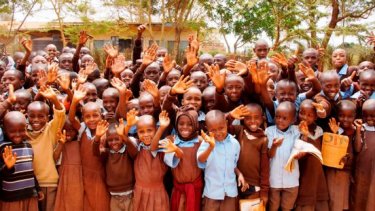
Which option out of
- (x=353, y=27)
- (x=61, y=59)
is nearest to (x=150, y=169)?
(x=61, y=59)

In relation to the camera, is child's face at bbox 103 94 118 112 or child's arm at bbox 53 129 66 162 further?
child's face at bbox 103 94 118 112

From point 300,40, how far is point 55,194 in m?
8.16

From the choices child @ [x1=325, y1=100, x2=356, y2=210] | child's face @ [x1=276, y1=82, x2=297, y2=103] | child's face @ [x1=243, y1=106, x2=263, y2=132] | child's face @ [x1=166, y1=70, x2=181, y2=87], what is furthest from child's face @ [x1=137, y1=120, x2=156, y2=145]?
child @ [x1=325, y1=100, x2=356, y2=210]

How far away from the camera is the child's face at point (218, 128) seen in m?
3.05

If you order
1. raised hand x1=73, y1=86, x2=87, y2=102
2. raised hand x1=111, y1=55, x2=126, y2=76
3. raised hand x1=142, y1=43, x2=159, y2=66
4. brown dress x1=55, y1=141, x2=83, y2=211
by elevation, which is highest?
raised hand x1=142, y1=43, x2=159, y2=66

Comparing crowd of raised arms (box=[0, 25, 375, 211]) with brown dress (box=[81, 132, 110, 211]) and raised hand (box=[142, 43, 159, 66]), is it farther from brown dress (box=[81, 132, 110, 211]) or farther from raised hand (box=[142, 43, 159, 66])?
raised hand (box=[142, 43, 159, 66])

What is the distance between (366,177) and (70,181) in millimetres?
2496

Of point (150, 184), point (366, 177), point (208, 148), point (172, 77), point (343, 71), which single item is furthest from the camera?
point (343, 71)

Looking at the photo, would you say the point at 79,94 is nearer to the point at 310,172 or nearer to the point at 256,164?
the point at 256,164

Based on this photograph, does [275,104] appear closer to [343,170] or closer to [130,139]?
[343,170]

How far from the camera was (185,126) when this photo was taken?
3107 millimetres

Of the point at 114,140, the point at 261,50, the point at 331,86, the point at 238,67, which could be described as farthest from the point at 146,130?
the point at 261,50

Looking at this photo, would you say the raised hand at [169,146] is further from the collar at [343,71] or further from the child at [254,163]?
the collar at [343,71]

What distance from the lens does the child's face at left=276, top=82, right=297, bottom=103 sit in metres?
3.47
